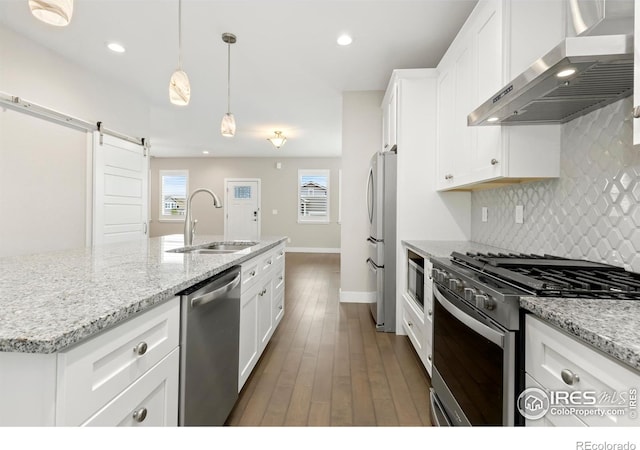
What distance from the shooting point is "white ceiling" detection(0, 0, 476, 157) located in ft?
7.89

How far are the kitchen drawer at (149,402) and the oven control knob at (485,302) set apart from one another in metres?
1.07

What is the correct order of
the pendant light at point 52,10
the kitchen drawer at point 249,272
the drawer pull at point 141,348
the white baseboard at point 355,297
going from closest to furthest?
the drawer pull at point 141,348 < the pendant light at point 52,10 < the kitchen drawer at point 249,272 < the white baseboard at point 355,297

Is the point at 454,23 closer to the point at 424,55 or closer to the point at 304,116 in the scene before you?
the point at 424,55

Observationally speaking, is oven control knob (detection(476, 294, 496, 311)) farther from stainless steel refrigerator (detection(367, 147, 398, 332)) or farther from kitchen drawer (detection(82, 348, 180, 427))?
stainless steel refrigerator (detection(367, 147, 398, 332))

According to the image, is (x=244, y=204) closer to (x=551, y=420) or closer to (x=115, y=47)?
(x=115, y=47)

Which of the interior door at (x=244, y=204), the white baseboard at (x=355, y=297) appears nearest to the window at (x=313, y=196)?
the interior door at (x=244, y=204)

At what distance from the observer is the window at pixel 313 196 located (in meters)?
8.69

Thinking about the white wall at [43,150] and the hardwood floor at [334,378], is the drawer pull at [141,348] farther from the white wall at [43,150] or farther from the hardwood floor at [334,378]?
the white wall at [43,150]

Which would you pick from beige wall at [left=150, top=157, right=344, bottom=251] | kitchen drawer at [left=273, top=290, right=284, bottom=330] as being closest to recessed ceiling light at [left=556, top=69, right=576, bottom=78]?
kitchen drawer at [left=273, top=290, right=284, bottom=330]

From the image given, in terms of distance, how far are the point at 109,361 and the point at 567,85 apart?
1782 millimetres

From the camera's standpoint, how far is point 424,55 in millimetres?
3066

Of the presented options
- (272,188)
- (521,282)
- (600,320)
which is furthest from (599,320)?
(272,188)

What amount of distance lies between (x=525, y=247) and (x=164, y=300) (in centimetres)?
205

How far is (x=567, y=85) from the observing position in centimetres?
120
